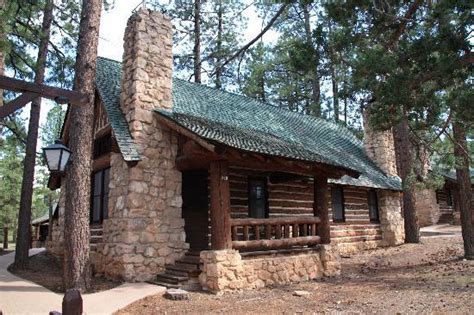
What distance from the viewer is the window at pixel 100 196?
468 inches

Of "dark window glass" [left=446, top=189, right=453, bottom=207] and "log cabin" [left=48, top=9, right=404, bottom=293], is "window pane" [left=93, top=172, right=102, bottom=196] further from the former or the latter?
"dark window glass" [left=446, top=189, right=453, bottom=207]

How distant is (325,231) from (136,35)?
7.50 m

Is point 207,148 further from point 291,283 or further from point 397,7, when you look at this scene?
point 397,7

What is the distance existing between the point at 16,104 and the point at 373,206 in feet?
51.4

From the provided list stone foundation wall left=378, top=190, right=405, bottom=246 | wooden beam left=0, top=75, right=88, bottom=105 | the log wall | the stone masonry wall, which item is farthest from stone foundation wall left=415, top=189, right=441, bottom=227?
wooden beam left=0, top=75, right=88, bottom=105

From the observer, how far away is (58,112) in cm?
3431

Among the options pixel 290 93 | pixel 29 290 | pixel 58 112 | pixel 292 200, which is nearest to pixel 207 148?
pixel 29 290

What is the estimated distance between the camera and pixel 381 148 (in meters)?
19.4

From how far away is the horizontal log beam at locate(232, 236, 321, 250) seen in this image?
9969mm

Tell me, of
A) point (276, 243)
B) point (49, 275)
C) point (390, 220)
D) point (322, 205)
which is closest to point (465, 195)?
point (322, 205)

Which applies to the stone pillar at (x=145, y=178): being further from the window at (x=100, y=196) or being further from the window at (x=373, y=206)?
the window at (x=373, y=206)

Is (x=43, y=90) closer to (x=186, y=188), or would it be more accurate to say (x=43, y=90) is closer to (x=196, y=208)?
(x=186, y=188)

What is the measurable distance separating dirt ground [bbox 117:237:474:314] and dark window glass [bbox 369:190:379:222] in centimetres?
546

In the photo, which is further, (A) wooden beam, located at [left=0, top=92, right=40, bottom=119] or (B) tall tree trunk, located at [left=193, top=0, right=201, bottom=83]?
(B) tall tree trunk, located at [left=193, top=0, right=201, bottom=83]
